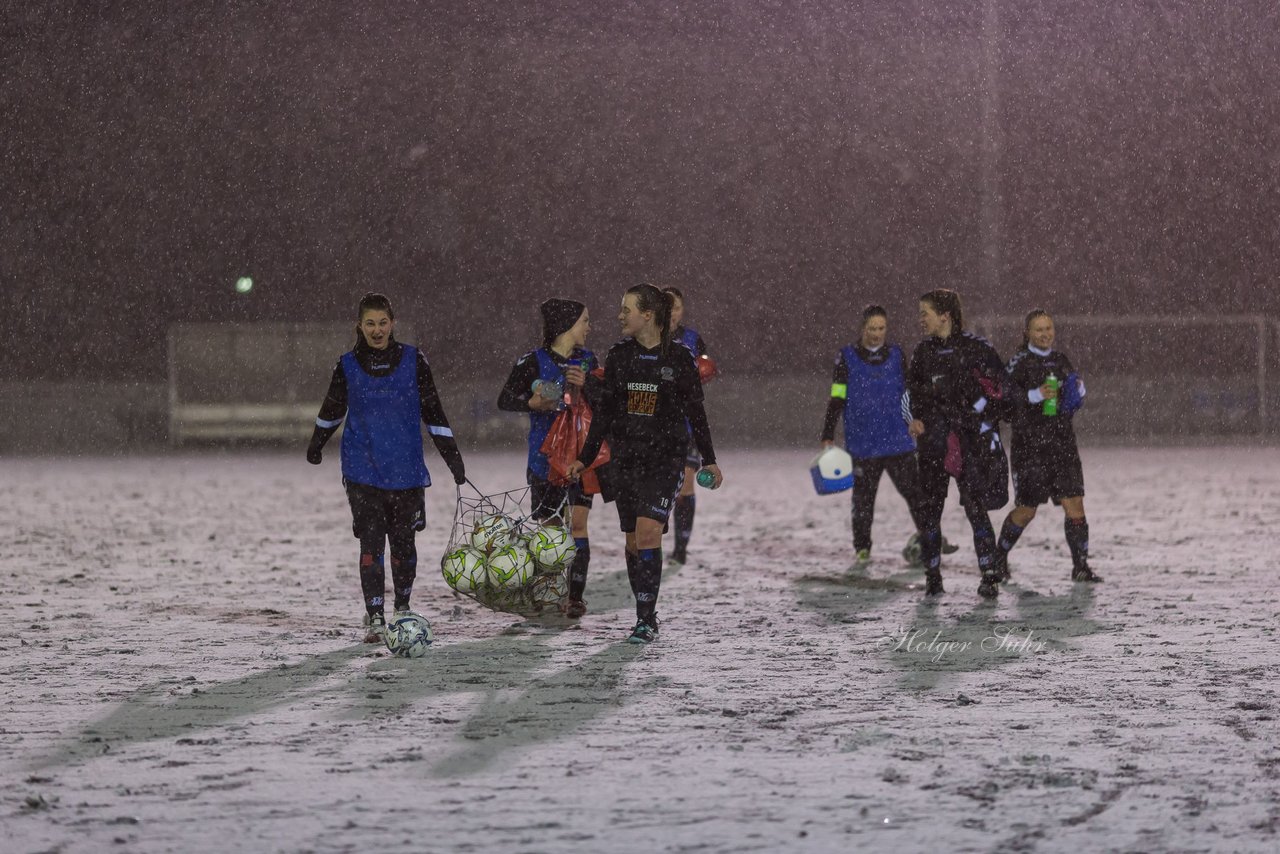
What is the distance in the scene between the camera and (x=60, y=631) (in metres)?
8.51

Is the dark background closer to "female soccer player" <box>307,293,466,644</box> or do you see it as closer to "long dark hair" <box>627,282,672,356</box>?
"female soccer player" <box>307,293,466,644</box>

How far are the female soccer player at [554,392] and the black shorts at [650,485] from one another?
1.78ft

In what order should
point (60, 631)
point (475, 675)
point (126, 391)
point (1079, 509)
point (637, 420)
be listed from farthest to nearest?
point (126, 391)
point (1079, 509)
point (60, 631)
point (637, 420)
point (475, 675)

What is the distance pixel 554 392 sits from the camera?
8.38 m

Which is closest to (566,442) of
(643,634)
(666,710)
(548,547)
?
(548,547)

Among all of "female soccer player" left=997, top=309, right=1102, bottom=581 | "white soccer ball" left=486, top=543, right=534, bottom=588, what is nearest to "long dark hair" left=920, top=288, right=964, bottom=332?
"female soccer player" left=997, top=309, right=1102, bottom=581

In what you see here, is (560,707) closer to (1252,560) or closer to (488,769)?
(488,769)

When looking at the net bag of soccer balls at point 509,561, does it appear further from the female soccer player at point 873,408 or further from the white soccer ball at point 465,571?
the female soccer player at point 873,408

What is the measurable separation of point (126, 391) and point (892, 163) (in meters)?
14.7

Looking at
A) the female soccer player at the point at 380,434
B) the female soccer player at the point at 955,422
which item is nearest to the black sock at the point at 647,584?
the female soccer player at the point at 380,434

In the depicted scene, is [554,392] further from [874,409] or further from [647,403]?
[874,409]

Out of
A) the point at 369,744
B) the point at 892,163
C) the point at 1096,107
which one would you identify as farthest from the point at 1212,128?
the point at 369,744

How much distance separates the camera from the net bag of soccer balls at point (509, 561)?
8.43 m

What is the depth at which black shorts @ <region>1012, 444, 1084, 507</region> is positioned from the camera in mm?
9930
